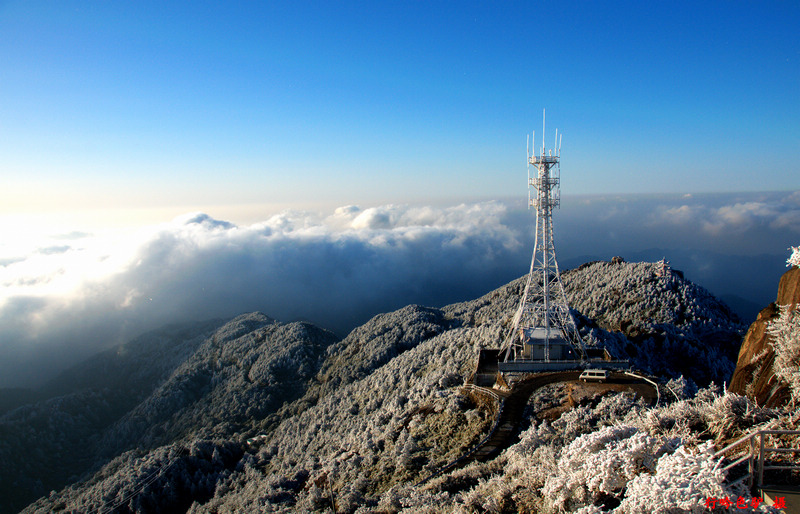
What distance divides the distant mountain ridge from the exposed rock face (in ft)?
38.7

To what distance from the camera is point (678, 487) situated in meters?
7.34

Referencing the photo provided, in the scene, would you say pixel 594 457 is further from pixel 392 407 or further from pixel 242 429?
pixel 242 429

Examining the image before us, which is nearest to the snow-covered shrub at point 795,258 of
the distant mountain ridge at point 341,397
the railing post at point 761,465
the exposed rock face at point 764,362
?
the exposed rock face at point 764,362

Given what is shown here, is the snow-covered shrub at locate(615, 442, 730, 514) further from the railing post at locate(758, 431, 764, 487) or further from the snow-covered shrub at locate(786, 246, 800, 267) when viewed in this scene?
the snow-covered shrub at locate(786, 246, 800, 267)

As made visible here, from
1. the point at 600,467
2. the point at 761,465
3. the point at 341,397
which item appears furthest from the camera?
the point at 341,397

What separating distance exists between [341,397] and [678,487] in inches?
1963

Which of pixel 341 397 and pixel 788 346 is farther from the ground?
pixel 788 346

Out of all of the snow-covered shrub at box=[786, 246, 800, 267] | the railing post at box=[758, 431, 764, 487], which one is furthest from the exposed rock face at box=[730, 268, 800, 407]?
the railing post at box=[758, 431, 764, 487]

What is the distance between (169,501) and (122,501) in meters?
4.16

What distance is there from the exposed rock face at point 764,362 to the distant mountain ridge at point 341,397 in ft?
38.7

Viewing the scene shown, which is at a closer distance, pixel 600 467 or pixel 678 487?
pixel 678 487

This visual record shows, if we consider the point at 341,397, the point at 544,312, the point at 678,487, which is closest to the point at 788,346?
the point at 678,487

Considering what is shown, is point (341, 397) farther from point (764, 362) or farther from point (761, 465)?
point (761, 465)

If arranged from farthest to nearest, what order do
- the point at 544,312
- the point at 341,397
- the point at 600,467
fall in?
the point at 341,397, the point at 544,312, the point at 600,467
